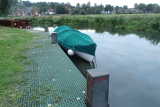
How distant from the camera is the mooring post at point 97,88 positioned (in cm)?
325

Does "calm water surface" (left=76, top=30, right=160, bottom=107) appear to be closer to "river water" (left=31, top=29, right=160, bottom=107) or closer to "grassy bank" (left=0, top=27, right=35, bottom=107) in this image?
"river water" (left=31, top=29, right=160, bottom=107)

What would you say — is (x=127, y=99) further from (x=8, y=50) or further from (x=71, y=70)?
(x=8, y=50)

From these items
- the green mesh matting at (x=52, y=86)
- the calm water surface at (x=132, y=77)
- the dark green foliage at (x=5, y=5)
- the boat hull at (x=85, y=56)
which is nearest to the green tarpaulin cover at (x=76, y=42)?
the boat hull at (x=85, y=56)

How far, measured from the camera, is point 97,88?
327 centimetres

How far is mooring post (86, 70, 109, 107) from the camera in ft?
10.7

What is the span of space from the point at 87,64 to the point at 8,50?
3511 mm

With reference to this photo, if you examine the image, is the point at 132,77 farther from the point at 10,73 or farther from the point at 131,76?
the point at 10,73

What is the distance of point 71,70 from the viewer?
18.1 ft

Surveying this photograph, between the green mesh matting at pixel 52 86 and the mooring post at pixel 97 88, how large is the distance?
32cm

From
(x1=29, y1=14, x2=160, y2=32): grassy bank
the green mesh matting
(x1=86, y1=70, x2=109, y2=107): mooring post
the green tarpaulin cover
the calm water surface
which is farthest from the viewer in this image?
(x1=29, y1=14, x2=160, y2=32): grassy bank

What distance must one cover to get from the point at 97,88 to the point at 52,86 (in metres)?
1.34

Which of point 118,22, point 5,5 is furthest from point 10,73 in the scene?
point 118,22

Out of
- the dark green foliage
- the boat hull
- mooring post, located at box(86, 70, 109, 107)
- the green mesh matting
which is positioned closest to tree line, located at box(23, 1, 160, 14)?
the dark green foliage

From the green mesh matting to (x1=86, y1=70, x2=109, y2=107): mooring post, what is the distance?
1.05ft
